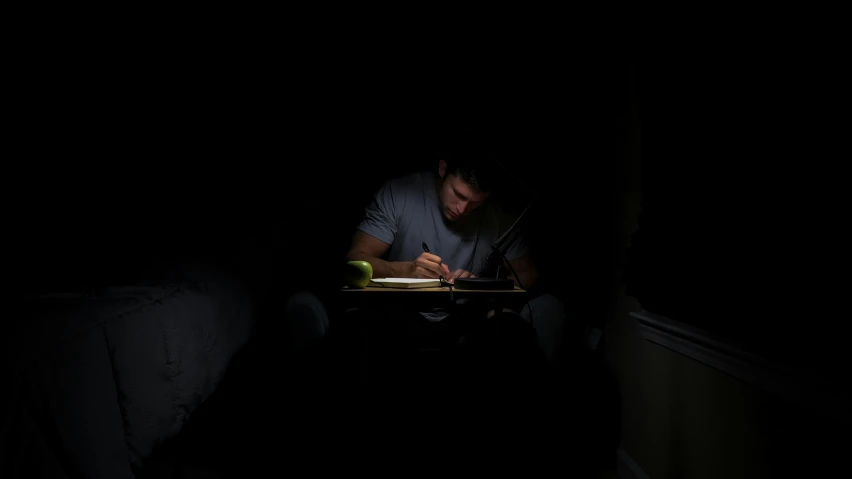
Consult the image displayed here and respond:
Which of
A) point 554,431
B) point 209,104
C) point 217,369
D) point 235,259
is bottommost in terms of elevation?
point 554,431

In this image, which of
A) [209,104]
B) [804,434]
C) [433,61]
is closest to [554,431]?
[804,434]

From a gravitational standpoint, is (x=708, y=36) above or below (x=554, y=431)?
above

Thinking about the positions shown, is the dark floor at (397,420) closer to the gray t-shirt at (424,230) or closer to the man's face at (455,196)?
the gray t-shirt at (424,230)

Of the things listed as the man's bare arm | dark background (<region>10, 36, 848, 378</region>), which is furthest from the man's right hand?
dark background (<region>10, 36, 848, 378</region>)

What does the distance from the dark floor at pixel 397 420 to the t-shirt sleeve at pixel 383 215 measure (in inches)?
26.4

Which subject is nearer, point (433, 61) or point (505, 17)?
point (505, 17)

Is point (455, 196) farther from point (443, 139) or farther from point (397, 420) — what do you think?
point (397, 420)

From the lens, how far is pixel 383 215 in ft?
8.53

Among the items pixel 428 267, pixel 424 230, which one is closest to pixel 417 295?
pixel 428 267

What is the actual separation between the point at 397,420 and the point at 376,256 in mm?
848

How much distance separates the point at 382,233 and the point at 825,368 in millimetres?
1946

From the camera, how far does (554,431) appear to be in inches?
77.2

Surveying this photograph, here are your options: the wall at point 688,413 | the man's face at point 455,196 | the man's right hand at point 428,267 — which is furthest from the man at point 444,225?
the wall at point 688,413

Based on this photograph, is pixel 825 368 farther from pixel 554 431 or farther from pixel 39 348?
pixel 39 348
